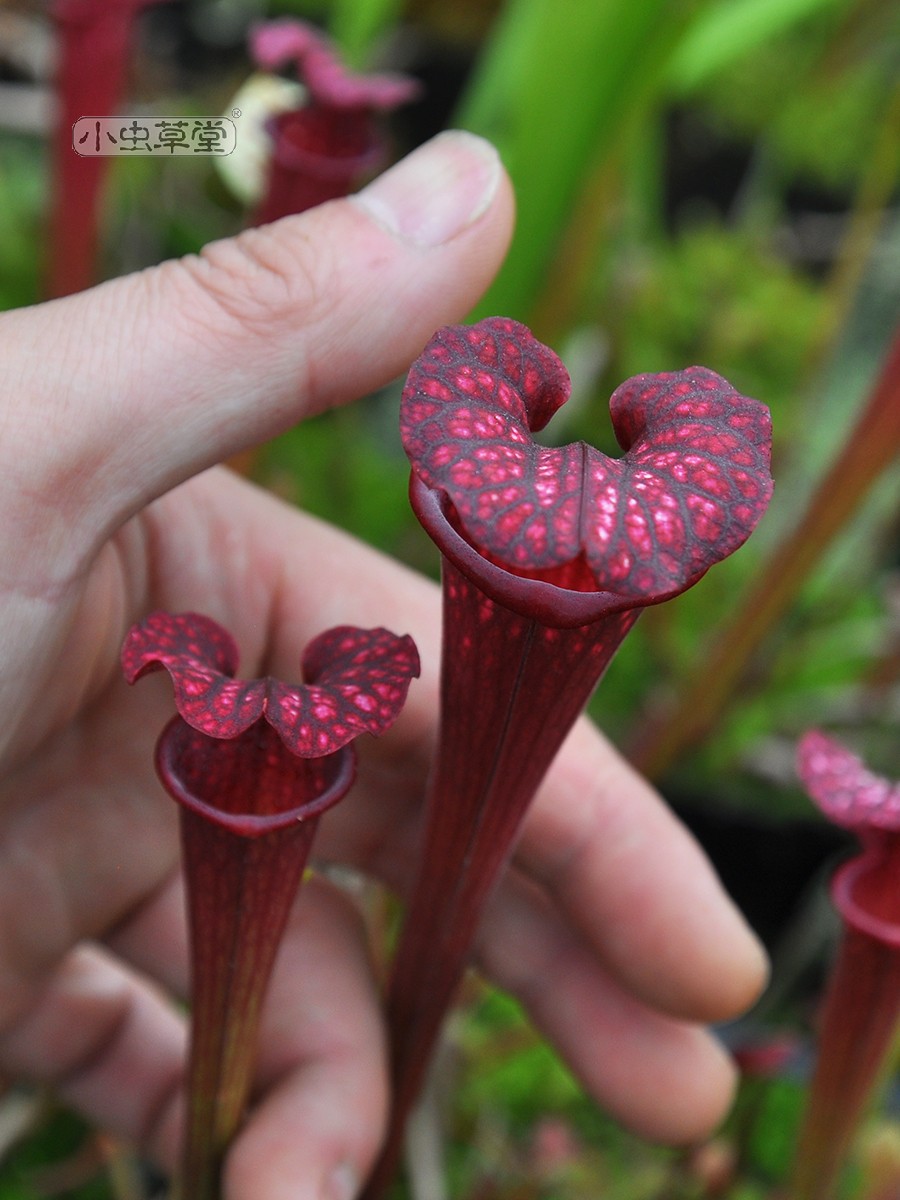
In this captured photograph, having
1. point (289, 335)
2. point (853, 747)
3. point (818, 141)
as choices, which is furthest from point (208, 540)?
point (818, 141)

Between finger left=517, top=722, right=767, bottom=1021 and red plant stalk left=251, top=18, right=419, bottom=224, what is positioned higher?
red plant stalk left=251, top=18, right=419, bottom=224

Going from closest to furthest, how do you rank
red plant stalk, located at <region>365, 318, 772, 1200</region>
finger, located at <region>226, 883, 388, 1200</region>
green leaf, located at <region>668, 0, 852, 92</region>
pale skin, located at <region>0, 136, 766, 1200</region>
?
red plant stalk, located at <region>365, 318, 772, 1200</region>, pale skin, located at <region>0, 136, 766, 1200</region>, finger, located at <region>226, 883, 388, 1200</region>, green leaf, located at <region>668, 0, 852, 92</region>

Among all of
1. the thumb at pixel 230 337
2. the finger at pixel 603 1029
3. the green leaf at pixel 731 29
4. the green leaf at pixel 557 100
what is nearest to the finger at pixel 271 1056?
the finger at pixel 603 1029

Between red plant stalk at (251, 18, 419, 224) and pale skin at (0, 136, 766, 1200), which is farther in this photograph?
red plant stalk at (251, 18, 419, 224)

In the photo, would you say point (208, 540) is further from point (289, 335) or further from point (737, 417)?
point (737, 417)

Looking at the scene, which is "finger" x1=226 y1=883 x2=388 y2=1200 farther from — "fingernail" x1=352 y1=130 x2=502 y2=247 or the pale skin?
"fingernail" x1=352 y1=130 x2=502 y2=247

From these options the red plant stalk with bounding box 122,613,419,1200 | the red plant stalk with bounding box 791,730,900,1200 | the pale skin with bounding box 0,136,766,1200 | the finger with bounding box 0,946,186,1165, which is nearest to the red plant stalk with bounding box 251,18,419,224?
the pale skin with bounding box 0,136,766,1200

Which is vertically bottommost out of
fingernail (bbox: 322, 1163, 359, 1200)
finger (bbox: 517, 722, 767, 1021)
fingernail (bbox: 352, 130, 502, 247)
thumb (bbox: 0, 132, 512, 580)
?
fingernail (bbox: 322, 1163, 359, 1200)

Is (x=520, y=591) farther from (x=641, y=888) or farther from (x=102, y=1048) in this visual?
(x=102, y=1048)
